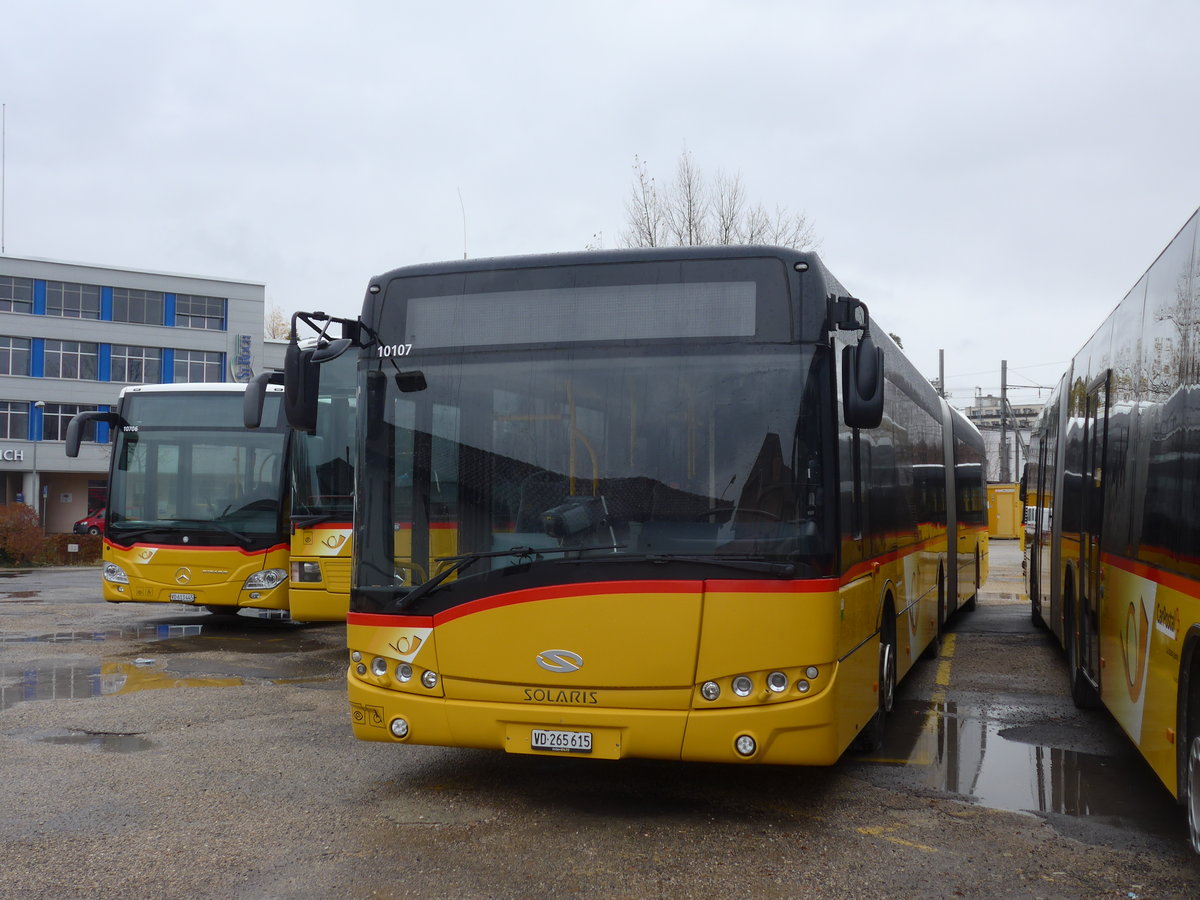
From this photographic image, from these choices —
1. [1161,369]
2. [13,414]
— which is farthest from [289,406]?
[13,414]

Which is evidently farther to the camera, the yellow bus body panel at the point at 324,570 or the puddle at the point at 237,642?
the puddle at the point at 237,642

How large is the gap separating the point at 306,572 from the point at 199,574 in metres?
2.16

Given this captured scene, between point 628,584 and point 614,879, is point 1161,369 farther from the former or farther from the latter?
point 614,879

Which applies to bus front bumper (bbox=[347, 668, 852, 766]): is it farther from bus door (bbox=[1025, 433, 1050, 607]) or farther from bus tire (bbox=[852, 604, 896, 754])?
bus door (bbox=[1025, 433, 1050, 607])

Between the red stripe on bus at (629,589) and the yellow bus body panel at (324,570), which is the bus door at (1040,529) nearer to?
the yellow bus body panel at (324,570)

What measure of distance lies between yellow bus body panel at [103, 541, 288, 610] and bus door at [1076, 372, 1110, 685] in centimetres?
932

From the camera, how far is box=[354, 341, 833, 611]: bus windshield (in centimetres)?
598

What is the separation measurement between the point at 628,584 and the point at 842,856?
1621mm

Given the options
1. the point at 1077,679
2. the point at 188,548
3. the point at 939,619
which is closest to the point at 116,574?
the point at 188,548

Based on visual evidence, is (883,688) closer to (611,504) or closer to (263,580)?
(611,504)

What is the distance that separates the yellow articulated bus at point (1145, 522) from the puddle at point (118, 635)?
35.4 feet

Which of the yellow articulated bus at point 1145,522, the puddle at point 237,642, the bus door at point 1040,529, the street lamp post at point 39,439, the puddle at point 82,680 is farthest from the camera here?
the street lamp post at point 39,439

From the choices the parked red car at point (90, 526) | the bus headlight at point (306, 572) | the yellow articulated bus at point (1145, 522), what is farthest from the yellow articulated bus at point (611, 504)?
the parked red car at point (90, 526)

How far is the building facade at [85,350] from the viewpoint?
59406 millimetres
